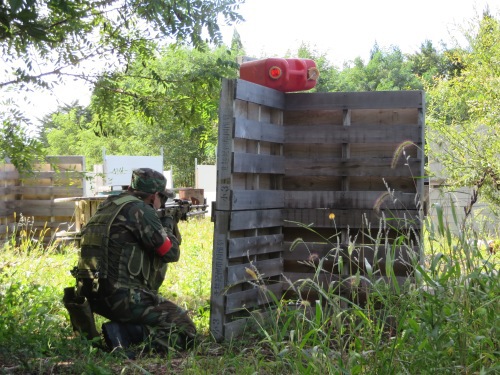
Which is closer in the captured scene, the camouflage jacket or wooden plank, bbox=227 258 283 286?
wooden plank, bbox=227 258 283 286

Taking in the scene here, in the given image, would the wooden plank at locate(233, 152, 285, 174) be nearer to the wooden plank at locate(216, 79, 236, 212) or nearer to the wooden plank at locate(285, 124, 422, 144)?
the wooden plank at locate(216, 79, 236, 212)

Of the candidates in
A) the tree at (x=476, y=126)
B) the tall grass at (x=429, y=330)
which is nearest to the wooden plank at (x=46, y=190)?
the tree at (x=476, y=126)

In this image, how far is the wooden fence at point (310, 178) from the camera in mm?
6309

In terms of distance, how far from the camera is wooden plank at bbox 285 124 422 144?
660cm

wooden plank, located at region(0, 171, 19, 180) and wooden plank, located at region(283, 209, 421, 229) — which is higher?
wooden plank, located at region(0, 171, 19, 180)

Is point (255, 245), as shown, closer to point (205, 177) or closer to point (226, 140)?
point (226, 140)

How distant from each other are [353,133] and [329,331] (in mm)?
3396

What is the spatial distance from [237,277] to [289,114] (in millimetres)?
1648

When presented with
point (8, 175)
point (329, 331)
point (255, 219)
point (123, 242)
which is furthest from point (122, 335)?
point (8, 175)

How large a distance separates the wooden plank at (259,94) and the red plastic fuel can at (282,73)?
12 centimetres

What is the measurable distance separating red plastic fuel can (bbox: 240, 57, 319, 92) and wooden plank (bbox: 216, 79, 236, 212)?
882 mm

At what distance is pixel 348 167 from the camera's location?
674 cm

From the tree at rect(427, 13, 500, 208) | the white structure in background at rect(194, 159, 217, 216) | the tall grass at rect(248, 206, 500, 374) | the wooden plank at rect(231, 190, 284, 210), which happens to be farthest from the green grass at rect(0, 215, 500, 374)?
the white structure in background at rect(194, 159, 217, 216)

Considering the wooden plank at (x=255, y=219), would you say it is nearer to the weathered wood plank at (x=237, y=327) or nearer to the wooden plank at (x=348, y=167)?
the wooden plank at (x=348, y=167)
